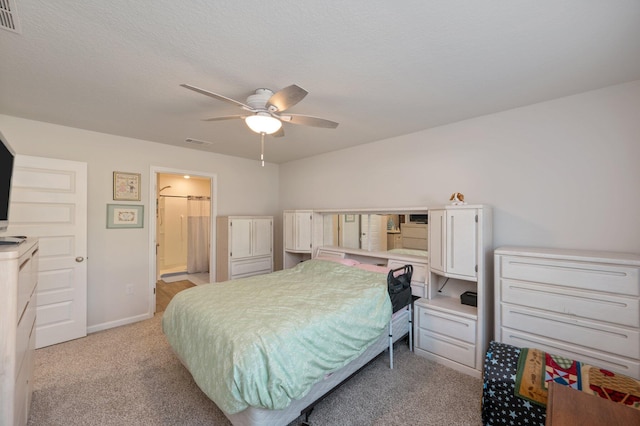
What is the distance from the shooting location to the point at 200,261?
637 cm

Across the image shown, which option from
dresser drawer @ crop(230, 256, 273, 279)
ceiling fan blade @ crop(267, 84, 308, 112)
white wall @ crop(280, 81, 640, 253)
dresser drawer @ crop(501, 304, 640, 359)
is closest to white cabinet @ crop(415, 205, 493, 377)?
dresser drawer @ crop(501, 304, 640, 359)

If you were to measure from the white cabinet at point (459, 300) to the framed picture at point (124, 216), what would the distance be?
151 inches

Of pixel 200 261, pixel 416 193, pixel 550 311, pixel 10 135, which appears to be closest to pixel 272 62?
pixel 416 193

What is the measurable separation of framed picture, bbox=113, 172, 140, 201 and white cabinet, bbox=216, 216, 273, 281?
48.1 inches

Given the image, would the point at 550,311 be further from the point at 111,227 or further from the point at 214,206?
the point at 111,227

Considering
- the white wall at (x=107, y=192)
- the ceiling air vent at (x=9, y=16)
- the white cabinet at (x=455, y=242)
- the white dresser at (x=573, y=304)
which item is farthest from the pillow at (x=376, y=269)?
the ceiling air vent at (x=9, y=16)

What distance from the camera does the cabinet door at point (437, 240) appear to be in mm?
2611

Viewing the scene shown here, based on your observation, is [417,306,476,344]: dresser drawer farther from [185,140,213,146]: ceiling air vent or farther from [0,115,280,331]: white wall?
[0,115,280,331]: white wall

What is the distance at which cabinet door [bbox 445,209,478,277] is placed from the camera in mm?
2412

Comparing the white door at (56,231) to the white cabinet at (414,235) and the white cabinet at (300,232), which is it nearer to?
the white cabinet at (300,232)

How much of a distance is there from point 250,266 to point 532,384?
369 cm

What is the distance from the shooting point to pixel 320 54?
1.69 m

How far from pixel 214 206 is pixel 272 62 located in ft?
10.3

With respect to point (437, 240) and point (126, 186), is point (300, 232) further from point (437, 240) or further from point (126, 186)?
point (126, 186)
